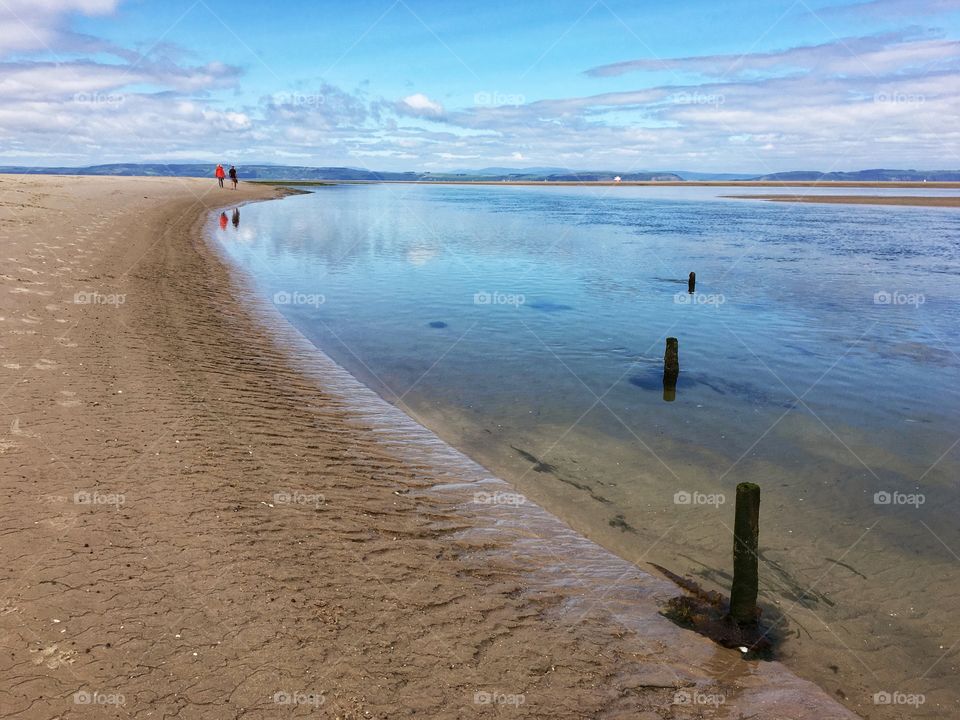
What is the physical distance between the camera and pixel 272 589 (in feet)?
24.9

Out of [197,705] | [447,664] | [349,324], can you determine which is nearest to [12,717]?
[197,705]

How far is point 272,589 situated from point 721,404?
13.6 meters

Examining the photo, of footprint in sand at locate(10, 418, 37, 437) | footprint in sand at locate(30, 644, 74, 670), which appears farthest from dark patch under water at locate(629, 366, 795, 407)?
footprint in sand at locate(30, 644, 74, 670)

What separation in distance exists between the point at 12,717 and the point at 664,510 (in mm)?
10088

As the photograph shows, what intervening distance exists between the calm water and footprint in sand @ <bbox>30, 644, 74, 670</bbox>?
7772mm

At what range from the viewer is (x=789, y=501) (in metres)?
12.0

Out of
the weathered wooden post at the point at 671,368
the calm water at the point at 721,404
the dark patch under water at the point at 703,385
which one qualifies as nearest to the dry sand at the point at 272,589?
the calm water at the point at 721,404

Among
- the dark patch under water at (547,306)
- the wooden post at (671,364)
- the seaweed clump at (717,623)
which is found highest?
the dark patch under water at (547,306)

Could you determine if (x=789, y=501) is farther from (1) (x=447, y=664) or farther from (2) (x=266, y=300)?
(2) (x=266, y=300)

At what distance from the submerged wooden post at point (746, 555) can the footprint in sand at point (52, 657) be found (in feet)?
26.8

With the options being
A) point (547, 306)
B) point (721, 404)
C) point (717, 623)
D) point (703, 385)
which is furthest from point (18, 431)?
point (547, 306)

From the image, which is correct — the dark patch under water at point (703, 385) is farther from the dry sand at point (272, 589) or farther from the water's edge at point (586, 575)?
the dry sand at point (272, 589)

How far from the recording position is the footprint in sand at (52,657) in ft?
19.8

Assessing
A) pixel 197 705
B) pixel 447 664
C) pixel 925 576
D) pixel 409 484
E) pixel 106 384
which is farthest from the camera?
pixel 106 384
